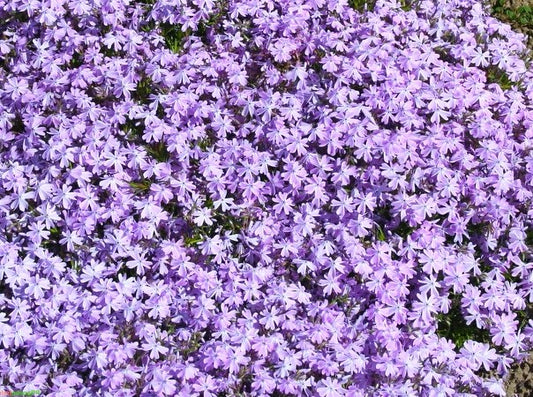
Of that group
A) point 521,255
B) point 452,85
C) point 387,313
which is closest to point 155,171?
point 387,313

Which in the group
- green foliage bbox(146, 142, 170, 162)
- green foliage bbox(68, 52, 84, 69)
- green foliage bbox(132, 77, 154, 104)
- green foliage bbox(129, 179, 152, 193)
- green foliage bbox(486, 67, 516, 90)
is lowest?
green foliage bbox(129, 179, 152, 193)

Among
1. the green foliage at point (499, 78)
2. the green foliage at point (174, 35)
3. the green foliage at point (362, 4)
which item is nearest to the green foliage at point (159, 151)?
the green foliage at point (174, 35)

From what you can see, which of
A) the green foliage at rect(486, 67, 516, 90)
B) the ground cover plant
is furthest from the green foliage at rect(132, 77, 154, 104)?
the green foliage at rect(486, 67, 516, 90)

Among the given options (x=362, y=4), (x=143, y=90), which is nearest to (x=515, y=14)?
(x=362, y=4)

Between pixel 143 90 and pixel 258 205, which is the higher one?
pixel 143 90

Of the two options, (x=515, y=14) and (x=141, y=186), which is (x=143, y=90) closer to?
(x=141, y=186)

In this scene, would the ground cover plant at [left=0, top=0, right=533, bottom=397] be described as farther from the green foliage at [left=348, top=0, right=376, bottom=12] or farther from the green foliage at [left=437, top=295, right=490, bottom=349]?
the green foliage at [left=348, top=0, right=376, bottom=12]

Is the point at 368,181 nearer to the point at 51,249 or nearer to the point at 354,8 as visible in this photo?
the point at 354,8

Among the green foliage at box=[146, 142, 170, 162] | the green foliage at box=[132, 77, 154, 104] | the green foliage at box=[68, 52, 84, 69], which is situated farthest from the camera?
the green foliage at box=[68, 52, 84, 69]

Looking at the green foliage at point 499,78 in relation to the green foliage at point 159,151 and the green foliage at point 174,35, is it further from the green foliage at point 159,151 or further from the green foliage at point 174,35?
the green foliage at point 159,151
